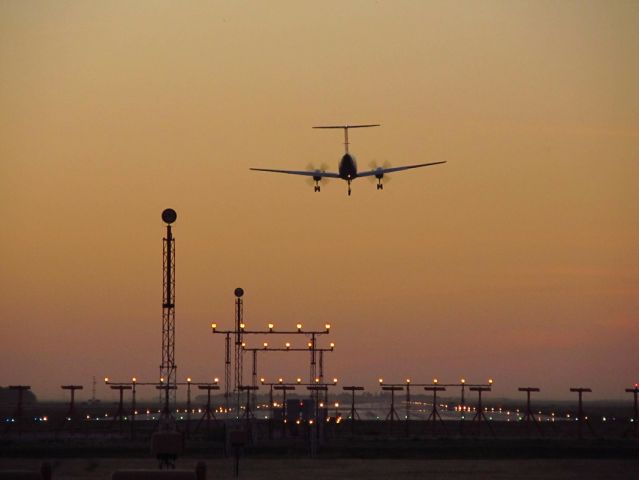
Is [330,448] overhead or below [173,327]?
below

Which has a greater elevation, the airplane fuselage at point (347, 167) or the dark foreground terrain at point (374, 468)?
the airplane fuselage at point (347, 167)

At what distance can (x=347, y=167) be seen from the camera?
90.2 m

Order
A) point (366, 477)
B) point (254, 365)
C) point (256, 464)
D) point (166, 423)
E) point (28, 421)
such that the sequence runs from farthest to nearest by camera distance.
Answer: point (28, 421) < point (254, 365) < point (256, 464) < point (166, 423) < point (366, 477)

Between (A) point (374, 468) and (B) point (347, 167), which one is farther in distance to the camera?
(B) point (347, 167)

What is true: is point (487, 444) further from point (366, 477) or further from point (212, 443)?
point (366, 477)

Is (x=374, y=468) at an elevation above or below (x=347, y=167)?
below

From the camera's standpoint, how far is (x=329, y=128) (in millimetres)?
107625

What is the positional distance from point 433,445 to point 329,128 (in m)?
37.7

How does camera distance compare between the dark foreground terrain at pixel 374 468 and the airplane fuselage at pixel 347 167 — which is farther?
the airplane fuselage at pixel 347 167

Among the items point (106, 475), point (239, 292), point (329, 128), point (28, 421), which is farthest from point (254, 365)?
point (28, 421)

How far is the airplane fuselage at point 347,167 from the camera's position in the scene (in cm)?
9025

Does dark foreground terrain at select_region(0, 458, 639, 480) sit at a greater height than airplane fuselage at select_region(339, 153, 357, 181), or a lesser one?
lesser

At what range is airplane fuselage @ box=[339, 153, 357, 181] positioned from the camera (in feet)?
296

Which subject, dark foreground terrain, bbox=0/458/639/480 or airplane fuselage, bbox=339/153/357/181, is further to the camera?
airplane fuselage, bbox=339/153/357/181
